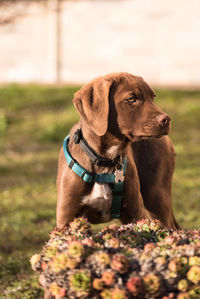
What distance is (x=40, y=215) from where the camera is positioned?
21.7 ft

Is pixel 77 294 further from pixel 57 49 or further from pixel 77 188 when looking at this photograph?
pixel 57 49

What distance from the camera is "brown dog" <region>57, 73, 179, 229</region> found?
3.51 metres

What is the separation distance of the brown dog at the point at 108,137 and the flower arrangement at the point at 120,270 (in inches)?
52.6

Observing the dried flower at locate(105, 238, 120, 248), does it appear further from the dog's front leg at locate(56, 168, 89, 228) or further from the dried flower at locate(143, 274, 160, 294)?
the dog's front leg at locate(56, 168, 89, 228)

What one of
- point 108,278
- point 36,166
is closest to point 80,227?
point 108,278

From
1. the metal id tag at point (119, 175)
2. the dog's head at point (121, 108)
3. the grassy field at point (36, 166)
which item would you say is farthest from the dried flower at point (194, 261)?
the grassy field at point (36, 166)

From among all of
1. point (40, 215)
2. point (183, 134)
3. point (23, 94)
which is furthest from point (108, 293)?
point (23, 94)

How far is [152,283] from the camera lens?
212 cm

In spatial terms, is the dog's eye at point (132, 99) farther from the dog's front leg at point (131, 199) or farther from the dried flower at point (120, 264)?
the dried flower at point (120, 264)

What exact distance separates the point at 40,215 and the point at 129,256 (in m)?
4.49

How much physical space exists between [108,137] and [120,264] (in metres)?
1.67

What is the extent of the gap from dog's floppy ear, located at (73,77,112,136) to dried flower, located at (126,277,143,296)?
5.05ft

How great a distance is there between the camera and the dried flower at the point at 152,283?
2115 mm

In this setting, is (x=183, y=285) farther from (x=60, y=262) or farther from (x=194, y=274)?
(x=60, y=262)
